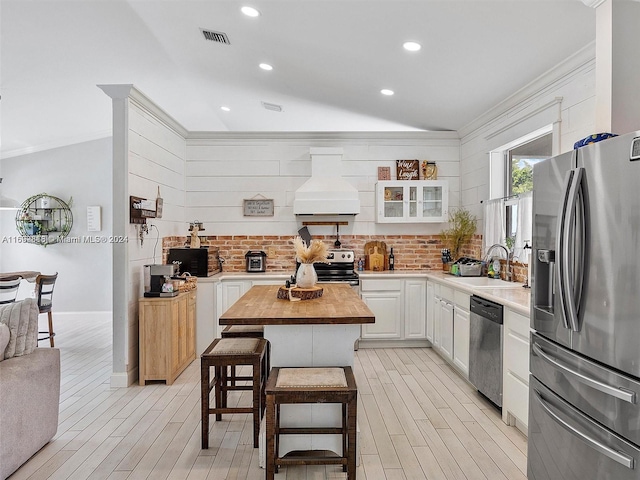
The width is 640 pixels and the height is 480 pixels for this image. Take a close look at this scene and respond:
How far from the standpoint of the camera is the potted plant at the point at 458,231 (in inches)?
198

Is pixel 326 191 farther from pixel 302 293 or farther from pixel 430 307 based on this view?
pixel 302 293

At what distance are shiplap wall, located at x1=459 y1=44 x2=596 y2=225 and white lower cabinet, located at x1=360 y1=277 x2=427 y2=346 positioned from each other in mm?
1183

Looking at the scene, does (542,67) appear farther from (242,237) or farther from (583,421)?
(242,237)

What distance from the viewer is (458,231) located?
5.13 m

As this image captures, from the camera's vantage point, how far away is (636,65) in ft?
7.13

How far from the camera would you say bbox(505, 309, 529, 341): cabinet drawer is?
2693 mm

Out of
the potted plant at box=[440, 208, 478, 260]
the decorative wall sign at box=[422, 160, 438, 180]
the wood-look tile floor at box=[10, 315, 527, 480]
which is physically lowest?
the wood-look tile floor at box=[10, 315, 527, 480]

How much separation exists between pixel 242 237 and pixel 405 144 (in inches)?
98.0

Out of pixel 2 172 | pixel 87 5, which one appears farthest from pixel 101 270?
pixel 87 5

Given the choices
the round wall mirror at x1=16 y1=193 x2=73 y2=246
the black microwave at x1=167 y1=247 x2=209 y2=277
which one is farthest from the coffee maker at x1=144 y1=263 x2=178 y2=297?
the round wall mirror at x1=16 y1=193 x2=73 y2=246

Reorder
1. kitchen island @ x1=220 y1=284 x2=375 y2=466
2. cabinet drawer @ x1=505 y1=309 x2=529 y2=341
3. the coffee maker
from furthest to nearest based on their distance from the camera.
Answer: the coffee maker → cabinet drawer @ x1=505 y1=309 x2=529 y2=341 → kitchen island @ x1=220 y1=284 x2=375 y2=466

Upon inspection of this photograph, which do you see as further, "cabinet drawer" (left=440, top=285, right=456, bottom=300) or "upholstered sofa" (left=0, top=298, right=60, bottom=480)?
"cabinet drawer" (left=440, top=285, right=456, bottom=300)

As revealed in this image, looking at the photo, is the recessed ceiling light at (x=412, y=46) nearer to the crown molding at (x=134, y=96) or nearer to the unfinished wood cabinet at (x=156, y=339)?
the crown molding at (x=134, y=96)

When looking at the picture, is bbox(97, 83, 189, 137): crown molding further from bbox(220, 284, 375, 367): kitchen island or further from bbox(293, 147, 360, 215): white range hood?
bbox(220, 284, 375, 367): kitchen island
